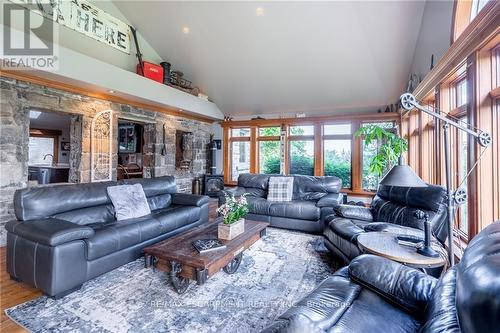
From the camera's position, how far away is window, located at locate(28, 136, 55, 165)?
7.41m

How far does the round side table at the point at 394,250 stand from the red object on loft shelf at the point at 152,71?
516cm

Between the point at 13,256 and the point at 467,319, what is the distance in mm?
3342

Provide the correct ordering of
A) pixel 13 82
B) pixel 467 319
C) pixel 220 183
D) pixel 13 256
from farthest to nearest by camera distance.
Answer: pixel 220 183 < pixel 13 82 < pixel 13 256 < pixel 467 319

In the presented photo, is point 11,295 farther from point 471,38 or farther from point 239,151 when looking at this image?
point 239,151

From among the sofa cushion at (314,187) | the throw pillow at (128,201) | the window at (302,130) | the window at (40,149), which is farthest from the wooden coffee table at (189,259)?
the window at (40,149)

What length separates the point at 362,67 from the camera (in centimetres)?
514

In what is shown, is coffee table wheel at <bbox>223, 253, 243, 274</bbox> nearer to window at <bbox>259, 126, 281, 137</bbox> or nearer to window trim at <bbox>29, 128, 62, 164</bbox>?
window at <bbox>259, 126, 281, 137</bbox>

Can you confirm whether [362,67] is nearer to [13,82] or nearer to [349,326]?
[349,326]

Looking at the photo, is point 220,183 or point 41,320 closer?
point 41,320

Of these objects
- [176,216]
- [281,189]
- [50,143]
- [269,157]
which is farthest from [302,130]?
[50,143]

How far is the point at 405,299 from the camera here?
134 centimetres

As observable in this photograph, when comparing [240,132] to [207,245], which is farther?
[240,132]

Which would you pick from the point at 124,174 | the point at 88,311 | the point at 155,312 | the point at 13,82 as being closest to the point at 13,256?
the point at 88,311

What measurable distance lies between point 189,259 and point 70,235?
3.59ft
